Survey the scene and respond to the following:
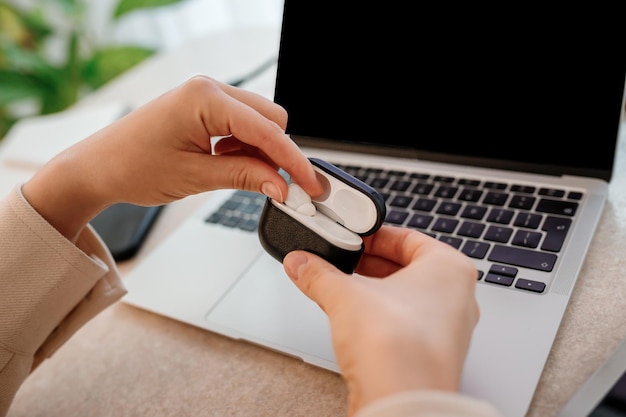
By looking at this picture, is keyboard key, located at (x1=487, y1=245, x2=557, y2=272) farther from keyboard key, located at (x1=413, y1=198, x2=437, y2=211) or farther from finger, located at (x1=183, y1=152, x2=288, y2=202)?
finger, located at (x1=183, y1=152, x2=288, y2=202)

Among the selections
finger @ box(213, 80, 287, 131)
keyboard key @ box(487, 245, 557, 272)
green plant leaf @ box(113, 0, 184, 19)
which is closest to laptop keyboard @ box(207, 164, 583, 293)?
keyboard key @ box(487, 245, 557, 272)

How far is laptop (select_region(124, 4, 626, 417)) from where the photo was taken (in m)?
0.53

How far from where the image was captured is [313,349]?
1.72 ft

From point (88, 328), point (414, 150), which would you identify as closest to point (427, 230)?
point (414, 150)

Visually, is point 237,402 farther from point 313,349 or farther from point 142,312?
point 142,312

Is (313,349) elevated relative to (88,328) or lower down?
elevated

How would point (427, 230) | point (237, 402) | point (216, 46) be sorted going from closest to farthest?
point (237, 402) → point (427, 230) → point (216, 46)

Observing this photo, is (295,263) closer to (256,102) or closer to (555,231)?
(256,102)

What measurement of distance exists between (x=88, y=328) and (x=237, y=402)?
234mm

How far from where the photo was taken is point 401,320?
14.0 inches

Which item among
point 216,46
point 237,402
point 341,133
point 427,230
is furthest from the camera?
point 216,46

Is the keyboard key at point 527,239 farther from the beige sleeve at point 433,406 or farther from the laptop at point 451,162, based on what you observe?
the beige sleeve at point 433,406

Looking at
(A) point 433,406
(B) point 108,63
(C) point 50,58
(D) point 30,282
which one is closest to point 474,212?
(A) point 433,406

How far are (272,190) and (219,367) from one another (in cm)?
19
